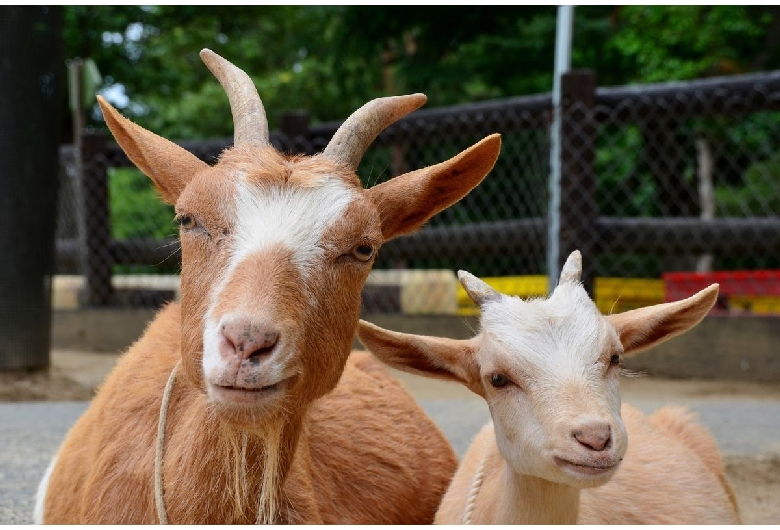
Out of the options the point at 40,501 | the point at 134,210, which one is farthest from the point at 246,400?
the point at 134,210

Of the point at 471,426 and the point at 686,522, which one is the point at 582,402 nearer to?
the point at 686,522

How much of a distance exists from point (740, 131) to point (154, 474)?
12.9m

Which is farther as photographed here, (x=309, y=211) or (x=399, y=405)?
(x=399, y=405)

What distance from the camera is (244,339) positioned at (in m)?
2.63

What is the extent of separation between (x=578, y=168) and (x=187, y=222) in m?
5.77

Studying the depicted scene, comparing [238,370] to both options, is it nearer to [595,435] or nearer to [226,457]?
[226,457]

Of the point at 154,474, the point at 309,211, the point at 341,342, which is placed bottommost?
the point at 154,474

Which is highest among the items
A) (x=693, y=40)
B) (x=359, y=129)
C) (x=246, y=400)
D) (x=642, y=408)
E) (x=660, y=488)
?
(x=693, y=40)

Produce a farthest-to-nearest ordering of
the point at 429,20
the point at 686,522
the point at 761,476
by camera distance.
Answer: the point at 429,20 → the point at 761,476 → the point at 686,522

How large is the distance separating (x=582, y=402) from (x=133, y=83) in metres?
20.9

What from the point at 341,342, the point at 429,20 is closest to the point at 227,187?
the point at 341,342

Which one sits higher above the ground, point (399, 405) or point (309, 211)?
point (309, 211)

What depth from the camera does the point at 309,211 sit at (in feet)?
9.91

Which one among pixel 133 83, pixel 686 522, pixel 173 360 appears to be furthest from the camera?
pixel 133 83
